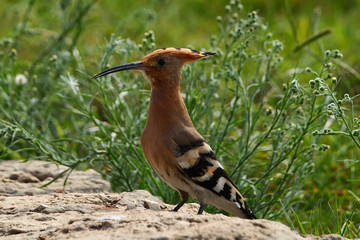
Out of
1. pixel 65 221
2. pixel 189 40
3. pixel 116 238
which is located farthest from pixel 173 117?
pixel 189 40

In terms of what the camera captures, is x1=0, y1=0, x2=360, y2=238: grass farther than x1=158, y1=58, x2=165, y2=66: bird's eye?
Yes

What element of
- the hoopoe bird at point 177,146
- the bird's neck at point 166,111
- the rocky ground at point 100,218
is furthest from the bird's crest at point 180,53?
the rocky ground at point 100,218

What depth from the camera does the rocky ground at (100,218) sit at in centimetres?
223

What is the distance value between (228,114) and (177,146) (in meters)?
1.77

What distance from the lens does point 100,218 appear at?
2525mm

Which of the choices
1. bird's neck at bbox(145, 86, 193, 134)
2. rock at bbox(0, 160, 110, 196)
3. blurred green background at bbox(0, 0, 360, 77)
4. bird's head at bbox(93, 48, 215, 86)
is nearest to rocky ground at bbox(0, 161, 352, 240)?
rock at bbox(0, 160, 110, 196)

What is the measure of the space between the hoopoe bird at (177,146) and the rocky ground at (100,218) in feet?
0.51

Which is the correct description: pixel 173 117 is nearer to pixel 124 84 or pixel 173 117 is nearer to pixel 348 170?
pixel 124 84

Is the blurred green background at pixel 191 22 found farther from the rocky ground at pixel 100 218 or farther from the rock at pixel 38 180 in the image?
the rocky ground at pixel 100 218

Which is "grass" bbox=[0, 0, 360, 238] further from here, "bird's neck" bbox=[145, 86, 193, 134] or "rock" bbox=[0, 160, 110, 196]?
"bird's neck" bbox=[145, 86, 193, 134]

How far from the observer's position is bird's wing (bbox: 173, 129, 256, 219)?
9.50ft

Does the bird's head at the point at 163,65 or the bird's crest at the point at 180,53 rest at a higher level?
the bird's crest at the point at 180,53

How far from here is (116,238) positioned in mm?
2207

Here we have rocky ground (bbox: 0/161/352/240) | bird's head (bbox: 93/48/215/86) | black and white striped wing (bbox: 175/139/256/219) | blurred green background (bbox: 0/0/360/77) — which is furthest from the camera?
blurred green background (bbox: 0/0/360/77)
